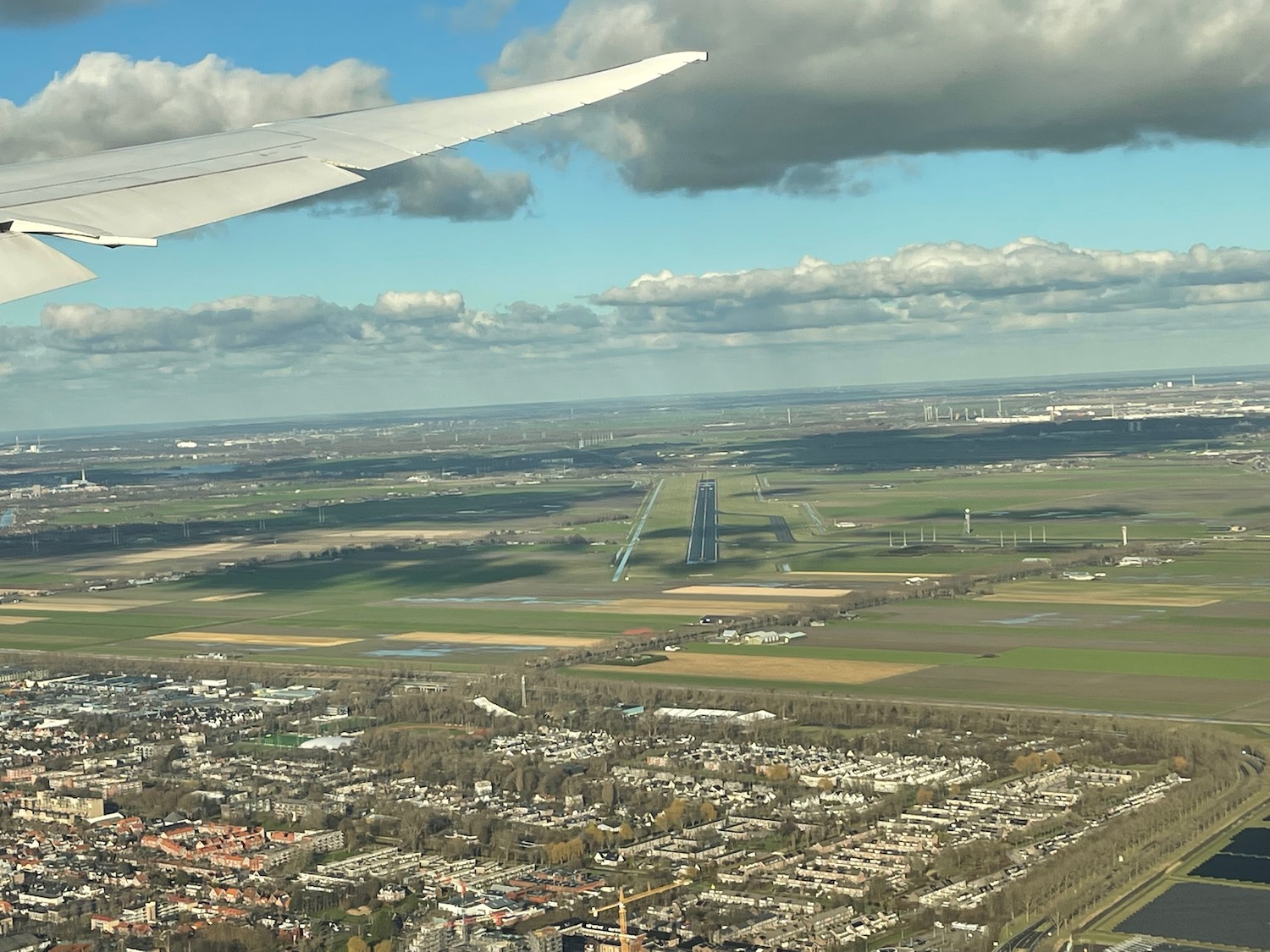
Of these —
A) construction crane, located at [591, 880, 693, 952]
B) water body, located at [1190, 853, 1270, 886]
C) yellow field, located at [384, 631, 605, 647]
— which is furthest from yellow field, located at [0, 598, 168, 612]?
water body, located at [1190, 853, 1270, 886]

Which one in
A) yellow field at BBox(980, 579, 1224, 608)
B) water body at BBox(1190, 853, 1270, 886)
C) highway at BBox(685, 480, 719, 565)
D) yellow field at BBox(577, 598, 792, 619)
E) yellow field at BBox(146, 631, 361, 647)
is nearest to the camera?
water body at BBox(1190, 853, 1270, 886)

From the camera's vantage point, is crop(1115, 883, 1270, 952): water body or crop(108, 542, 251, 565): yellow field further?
crop(108, 542, 251, 565): yellow field

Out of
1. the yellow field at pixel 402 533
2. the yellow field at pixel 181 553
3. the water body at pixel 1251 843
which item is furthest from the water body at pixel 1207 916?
the yellow field at pixel 181 553

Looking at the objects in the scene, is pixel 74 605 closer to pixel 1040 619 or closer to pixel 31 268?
pixel 1040 619

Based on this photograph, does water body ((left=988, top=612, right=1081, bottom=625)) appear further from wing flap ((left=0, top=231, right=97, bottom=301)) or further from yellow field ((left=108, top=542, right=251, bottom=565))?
wing flap ((left=0, top=231, right=97, bottom=301))

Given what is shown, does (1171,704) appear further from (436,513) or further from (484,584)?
(436,513)

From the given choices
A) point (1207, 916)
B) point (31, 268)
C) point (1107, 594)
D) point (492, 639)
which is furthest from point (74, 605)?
point (31, 268)
